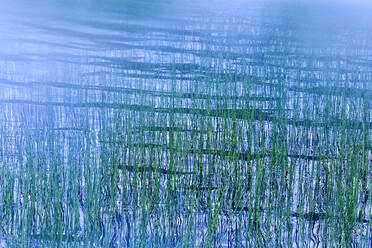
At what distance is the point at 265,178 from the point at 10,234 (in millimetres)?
2023

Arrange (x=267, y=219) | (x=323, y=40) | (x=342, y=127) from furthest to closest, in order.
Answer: (x=323, y=40), (x=342, y=127), (x=267, y=219)

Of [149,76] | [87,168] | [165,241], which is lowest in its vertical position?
[165,241]

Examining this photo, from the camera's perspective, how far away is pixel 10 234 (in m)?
3.81

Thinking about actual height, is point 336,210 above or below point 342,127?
below

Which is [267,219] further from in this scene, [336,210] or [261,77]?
[261,77]

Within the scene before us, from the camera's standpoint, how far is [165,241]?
383 centimetres

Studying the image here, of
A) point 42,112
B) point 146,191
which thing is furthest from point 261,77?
point 146,191

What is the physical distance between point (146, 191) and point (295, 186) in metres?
1.26

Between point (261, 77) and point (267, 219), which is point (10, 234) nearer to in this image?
point (267, 219)

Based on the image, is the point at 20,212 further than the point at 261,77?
No

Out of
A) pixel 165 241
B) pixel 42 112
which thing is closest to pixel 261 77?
pixel 42 112

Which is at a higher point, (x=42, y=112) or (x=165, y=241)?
(x=42, y=112)

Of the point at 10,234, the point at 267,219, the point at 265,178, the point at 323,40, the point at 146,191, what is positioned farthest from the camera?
the point at 323,40

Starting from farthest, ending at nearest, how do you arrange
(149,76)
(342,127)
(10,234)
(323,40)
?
(323,40) < (149,76) < (342,127) < (10,234)
